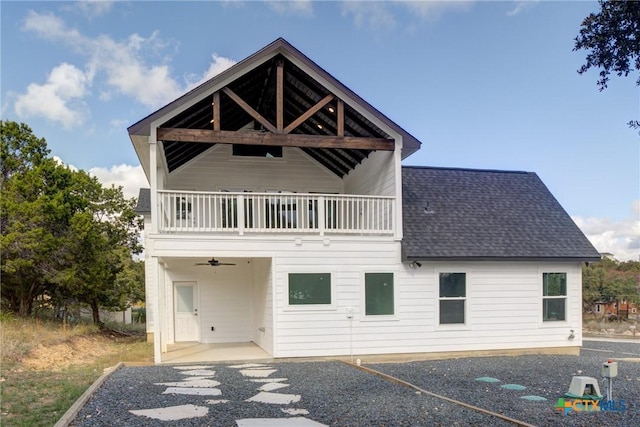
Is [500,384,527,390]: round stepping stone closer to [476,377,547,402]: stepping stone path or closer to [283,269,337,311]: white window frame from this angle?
[476,377,547,402]: stepping stone path

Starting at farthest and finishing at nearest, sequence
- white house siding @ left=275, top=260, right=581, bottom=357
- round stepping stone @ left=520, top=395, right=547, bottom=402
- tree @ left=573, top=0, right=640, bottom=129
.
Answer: white house siding @ left=275, top=260, right=581, bottom=357, round stepping stone @ left=520, top=395, right=547, bottom=402, tree @ left=573, top=0, right=640, bottom=129

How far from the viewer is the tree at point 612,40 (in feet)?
16.9

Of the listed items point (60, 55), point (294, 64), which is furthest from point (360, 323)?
point (60, 55)

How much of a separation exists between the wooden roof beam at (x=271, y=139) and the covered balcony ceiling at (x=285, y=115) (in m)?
0.07

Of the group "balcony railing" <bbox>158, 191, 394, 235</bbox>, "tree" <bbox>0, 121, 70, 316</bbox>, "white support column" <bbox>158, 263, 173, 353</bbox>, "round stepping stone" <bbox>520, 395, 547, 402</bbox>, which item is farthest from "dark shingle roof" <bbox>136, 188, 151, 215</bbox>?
"round stepping stone" <bbox>520, 395, 547, 402</bbox>

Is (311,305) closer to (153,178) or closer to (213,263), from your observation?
(213,263)

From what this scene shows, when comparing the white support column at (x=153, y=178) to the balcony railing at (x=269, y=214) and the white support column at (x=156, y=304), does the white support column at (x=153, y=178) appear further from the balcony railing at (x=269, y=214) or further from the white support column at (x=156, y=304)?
the white support column at (x=156, y=304)

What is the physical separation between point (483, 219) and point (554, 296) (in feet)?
8.64

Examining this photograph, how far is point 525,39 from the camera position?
39.7 ft

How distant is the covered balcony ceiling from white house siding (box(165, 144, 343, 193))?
0.28 metres

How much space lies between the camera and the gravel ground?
605 cm

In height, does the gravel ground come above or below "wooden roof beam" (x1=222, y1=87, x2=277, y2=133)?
below

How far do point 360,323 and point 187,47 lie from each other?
9.55m

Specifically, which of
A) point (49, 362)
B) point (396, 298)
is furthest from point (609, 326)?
point (49, 362)
